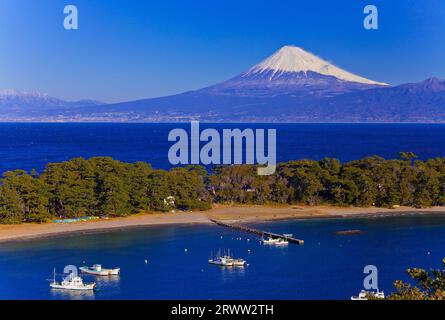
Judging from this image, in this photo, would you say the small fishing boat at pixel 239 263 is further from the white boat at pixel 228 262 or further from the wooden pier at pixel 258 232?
the wooden pier at pixel 258 232

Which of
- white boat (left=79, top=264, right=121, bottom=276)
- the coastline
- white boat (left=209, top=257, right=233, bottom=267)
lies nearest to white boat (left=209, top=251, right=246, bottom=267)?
white boat (left=209, top=257, right=233, bottom=267)

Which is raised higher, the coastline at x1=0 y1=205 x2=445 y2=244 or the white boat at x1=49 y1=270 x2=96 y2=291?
the coastline at x1=0 y1=205 x2=445 y2=244

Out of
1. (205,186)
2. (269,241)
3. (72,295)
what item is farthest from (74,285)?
(205,186)

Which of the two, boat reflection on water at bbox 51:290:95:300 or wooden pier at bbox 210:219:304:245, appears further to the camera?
wooden pier at bbox 210:219:304:245

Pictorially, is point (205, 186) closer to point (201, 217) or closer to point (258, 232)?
point (201, 217)

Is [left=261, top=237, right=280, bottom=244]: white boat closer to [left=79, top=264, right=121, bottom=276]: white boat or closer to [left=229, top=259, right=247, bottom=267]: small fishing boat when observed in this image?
[left=229, top=259, right=247, bottom=267]: small fishing boat
